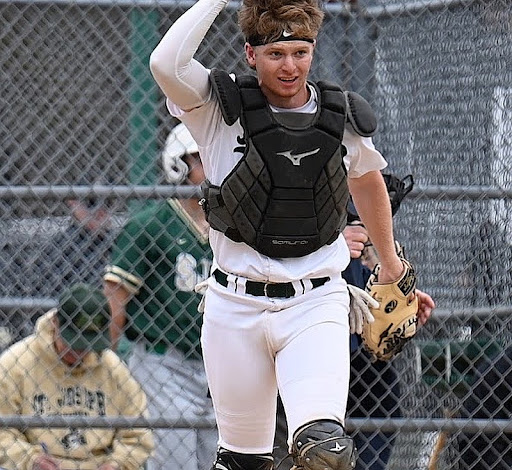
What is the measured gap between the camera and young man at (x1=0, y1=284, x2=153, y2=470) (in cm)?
516

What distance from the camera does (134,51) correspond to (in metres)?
5.34

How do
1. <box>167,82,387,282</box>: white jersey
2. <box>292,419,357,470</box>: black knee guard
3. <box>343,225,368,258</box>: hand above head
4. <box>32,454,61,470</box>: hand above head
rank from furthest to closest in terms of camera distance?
<box>32,454,61,470</box>: hand above head
<box>343,225,368,258</box>: hand above head
<box>167,82,387,282</box>: white jersey
<box>292,419,357,470</box>: black knee guard

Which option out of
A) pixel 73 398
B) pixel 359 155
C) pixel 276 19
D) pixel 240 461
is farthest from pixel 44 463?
pixel 276 19

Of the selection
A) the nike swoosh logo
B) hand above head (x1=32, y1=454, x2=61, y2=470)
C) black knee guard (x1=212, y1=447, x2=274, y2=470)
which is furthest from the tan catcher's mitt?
hand above head (x1=32, y1=454, x2=61, y2=470)

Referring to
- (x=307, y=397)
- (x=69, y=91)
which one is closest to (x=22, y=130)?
(x=69, y=91)

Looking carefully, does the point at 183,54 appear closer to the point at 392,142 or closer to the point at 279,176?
the point at 279,176

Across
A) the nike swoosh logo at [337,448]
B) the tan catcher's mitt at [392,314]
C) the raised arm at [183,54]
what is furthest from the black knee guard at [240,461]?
the raised arm at [183,54]

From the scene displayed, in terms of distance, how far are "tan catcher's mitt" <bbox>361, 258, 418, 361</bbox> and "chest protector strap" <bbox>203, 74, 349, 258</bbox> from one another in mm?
571

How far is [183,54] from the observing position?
3486 millimetres

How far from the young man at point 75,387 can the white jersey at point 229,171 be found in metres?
1.57

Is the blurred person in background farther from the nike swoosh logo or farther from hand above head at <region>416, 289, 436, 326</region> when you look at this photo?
the nike swoosh logo

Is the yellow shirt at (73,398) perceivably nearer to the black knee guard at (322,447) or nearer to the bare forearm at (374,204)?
the bare forearm at (374,204)

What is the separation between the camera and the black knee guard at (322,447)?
134 inches

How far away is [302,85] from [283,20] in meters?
0.21
